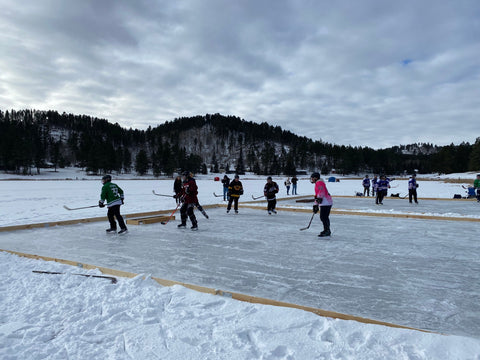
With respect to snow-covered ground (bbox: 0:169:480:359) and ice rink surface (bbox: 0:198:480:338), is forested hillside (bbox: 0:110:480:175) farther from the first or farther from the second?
snow-covered ground (bbox: 0:169:480:359)

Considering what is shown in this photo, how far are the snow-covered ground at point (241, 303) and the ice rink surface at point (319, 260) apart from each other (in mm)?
24

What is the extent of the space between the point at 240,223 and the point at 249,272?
510 cm

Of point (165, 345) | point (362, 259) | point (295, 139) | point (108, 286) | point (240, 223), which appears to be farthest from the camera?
point (295, 139)

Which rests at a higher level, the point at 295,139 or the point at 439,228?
the point at 295,139

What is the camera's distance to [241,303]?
12.3ft

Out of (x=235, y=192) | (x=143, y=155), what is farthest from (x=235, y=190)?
(x=143, y=155)

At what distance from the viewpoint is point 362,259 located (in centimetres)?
563

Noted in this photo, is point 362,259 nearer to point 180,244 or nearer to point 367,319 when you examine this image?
point 367,319

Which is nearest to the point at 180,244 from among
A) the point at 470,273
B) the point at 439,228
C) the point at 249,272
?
the point at 249,272

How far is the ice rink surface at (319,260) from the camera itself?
3.69m

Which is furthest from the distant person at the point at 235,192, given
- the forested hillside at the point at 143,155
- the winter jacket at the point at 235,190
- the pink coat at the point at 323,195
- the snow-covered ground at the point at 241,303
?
the forested hillside at the point at 143,155

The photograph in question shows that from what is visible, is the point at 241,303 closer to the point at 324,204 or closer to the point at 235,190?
the point at 324,204

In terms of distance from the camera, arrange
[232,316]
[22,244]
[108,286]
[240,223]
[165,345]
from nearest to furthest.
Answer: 1. [165,345]
2. [232,316]
3. [108,286]
4. [22,244]
5. [240,223]

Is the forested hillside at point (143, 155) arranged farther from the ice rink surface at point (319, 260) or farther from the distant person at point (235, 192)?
the ice rink surface at point (319, 260)
